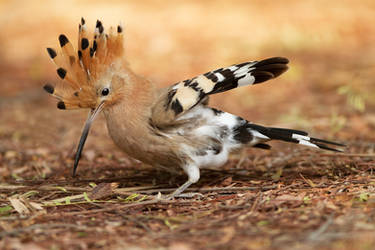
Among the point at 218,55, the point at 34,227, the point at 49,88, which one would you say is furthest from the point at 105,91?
the point at 218,55

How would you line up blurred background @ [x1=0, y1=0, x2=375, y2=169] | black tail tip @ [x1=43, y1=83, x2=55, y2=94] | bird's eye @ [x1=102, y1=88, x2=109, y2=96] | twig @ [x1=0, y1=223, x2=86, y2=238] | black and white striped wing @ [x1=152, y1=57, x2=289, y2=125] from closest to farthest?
1. twig @ [x1=0, y1=223, x2=86, y2=238]
2. black and white striped wing @ [x1=152, y1=57, x2=289, y2=125]
3. black tail tip @ [x1=43, y1=83, x2=55, y2=94]
4. bird's eye @ [x1=102, y1=88, x2=109, y2=96]
5. blurred background @ [x1=0, y1=0, x2=375, y2=169]

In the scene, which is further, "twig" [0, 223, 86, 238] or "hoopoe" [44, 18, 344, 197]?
"hoopoe" [44, 18, 344, 197]

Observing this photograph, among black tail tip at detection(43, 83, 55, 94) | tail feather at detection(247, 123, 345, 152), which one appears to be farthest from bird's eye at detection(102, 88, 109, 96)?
tail feather at detection(247, 123, 345, 152)

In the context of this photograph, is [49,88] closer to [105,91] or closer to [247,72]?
[105,91]

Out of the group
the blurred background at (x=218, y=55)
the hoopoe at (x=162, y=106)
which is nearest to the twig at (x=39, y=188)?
the hoopoe at (x=162, y=106)

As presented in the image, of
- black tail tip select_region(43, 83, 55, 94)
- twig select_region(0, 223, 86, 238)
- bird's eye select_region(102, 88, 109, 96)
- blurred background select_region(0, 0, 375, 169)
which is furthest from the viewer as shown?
blurred background select_region(0, 0, 375, 169)

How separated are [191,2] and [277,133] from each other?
24.2 feet

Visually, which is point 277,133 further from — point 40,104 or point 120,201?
point 40,104

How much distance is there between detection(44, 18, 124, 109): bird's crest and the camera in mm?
3361

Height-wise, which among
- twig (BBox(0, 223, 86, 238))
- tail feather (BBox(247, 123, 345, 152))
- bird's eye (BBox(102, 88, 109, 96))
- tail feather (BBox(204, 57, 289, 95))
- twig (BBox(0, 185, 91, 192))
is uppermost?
tail feather (BBox(204, 57, 289, 95))

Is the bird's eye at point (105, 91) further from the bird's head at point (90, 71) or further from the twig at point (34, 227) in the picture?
the twig at point (34, 227)

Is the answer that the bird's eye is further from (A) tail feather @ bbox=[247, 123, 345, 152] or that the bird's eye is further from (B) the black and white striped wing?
(A) tail feather @ bbox=[247, 123, 345, 152]

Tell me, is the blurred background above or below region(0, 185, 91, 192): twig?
above

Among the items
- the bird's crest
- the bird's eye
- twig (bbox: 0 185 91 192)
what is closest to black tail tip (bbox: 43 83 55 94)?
the bird's crest
